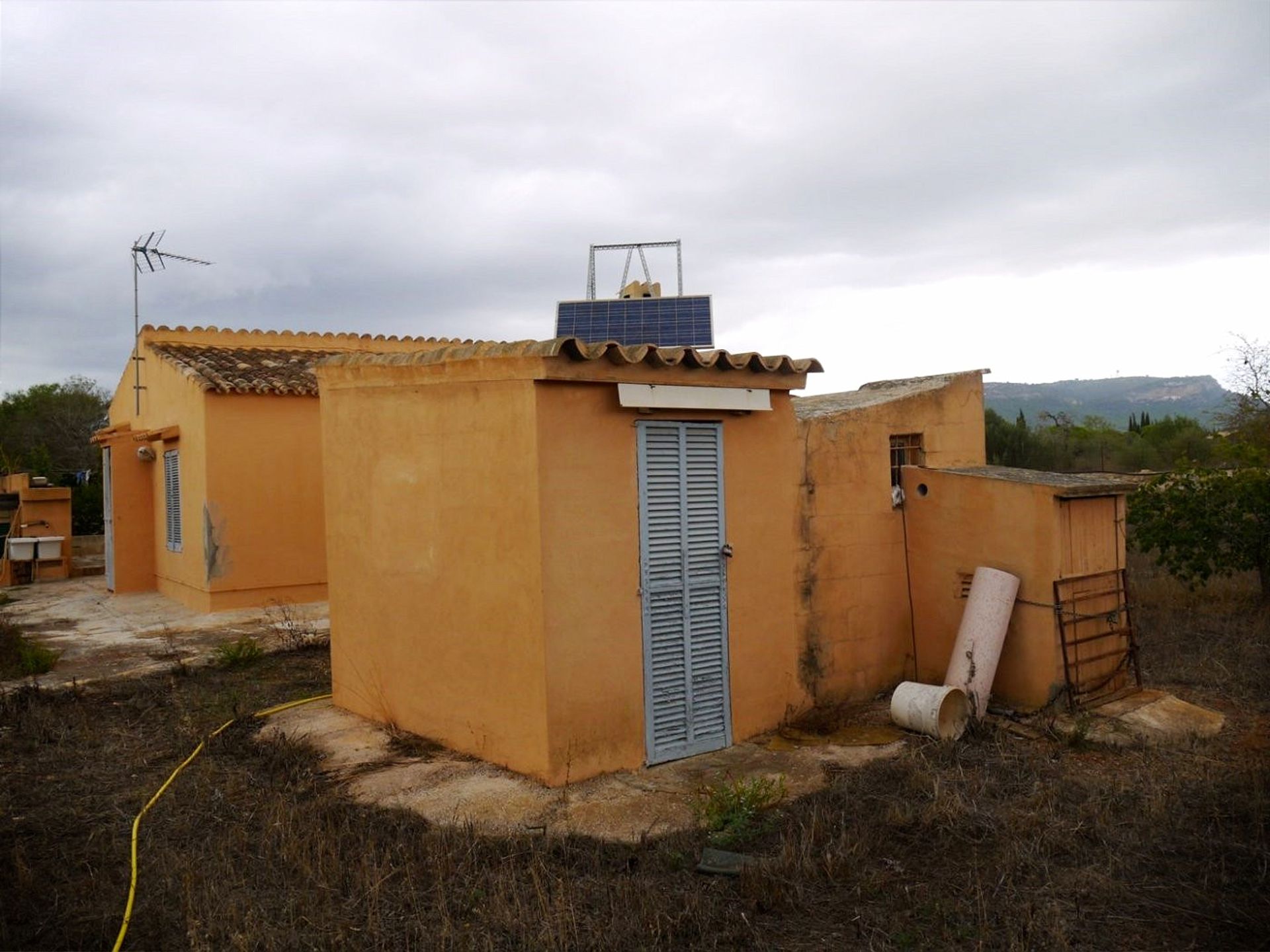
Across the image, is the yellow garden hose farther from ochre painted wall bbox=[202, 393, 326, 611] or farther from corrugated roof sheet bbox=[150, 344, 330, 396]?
corrugated roof sheet bbox=[150, 344, 330, 396]

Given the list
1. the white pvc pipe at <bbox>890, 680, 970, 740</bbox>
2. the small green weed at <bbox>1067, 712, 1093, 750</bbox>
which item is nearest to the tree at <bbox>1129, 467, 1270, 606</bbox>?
the small green weed at <bbox>1067, 712, 1093, 750</bbox>

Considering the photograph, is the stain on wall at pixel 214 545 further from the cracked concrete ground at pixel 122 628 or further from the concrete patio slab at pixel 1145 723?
the concrete patio slab at pixel 1145 723

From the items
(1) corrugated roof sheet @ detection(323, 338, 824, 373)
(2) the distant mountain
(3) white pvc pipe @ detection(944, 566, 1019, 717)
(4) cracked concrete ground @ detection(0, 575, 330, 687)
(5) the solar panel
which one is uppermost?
(2) the distant mountain

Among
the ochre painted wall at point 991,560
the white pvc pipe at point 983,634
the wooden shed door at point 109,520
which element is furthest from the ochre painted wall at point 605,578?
the wooden shed door at point 109,520

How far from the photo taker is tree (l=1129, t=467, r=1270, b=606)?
11.6m

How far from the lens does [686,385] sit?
7.14m

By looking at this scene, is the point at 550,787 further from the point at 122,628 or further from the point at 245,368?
the point at 245,368

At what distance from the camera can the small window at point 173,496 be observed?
15859mm

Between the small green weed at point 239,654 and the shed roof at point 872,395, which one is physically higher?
the shed roof at point 872,395

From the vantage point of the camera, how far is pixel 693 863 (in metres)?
5.22

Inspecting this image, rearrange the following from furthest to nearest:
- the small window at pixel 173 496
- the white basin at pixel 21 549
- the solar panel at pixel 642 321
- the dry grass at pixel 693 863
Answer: the white basin at pixel 21 549 < the small window at pixel 173 496 < the solar panel at pixel 642 321 < the dry grass at pixel 693 863

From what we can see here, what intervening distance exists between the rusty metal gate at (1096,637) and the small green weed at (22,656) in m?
9.98

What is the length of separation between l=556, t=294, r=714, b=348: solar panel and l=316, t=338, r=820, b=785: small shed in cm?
188

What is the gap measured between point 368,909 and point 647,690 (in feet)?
8.98
